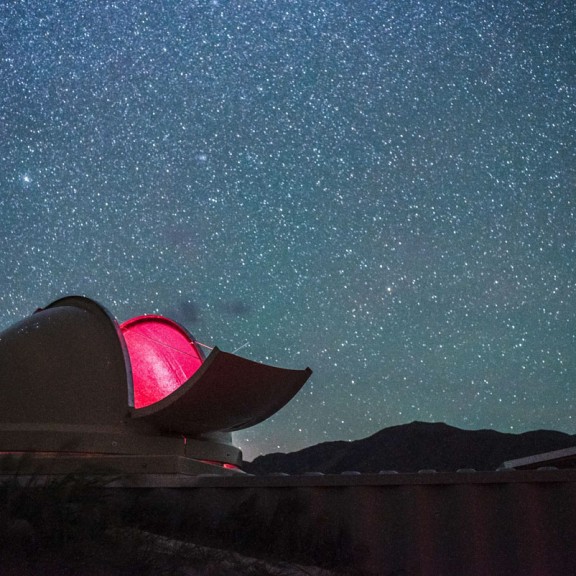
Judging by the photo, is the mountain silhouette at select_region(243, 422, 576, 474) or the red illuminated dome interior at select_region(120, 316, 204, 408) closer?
the red illuminated dome interior at select_region(120, 316, 204, 408)

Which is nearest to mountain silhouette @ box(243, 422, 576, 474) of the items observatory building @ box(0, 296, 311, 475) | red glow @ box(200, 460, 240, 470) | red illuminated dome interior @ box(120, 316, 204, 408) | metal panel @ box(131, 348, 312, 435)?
red illuminated dome interior @ box(120, 316, 204, 408)

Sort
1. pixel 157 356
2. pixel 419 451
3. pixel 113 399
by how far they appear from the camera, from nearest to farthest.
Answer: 1. pixel 113 399
2. pixel 157 356
3. pixel 419 451

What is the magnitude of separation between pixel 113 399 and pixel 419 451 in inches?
2716

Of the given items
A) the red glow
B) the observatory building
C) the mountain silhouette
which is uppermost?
the mountain silhouette

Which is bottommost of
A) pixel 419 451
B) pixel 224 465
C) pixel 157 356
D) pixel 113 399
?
pixel 224 465

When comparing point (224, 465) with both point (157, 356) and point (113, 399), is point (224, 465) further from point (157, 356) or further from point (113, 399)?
point (113, 399)

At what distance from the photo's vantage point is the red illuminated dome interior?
9953 millimetres

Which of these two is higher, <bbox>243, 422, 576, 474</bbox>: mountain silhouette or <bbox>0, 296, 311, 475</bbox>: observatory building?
<bbox>243, 422, 576, 474</bbox>: mountain silhouette

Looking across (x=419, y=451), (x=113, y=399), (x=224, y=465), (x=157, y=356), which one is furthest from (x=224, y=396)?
(x=419, y=451)

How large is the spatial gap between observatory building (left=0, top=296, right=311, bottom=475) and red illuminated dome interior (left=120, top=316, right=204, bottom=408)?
0.11ft

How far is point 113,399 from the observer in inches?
345

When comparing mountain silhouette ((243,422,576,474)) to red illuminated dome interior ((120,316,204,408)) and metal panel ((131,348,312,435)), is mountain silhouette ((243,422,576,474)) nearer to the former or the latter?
red illuminated dome interior ((120,316,204,408))

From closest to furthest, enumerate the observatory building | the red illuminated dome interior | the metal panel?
1. the metal panel
2. the observatory building
3. the red illuminated dome interior

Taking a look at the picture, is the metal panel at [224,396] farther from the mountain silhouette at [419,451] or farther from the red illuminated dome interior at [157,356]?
the mountain silhouette at [419,451]
